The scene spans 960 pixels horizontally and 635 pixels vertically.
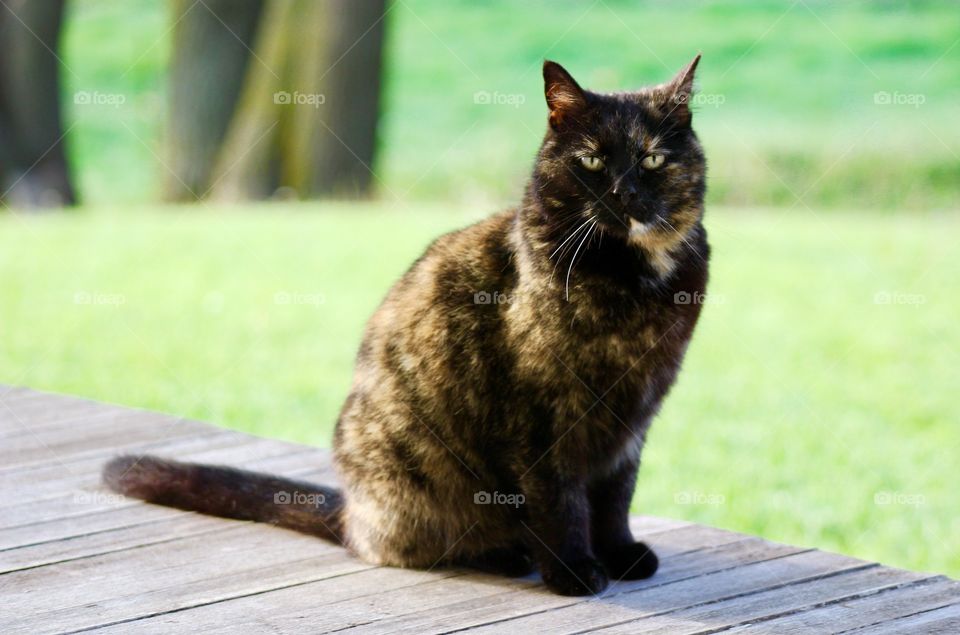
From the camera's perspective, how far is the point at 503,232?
117 inches

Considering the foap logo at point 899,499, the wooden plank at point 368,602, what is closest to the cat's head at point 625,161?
the wooden plank at point 368,602

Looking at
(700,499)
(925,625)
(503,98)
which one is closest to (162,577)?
(925,625)

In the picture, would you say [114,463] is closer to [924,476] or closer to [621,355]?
[621,355]

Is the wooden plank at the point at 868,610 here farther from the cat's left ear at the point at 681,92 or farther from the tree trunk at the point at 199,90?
the tree trunk at the point at 199,90

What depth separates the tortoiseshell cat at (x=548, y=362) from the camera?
269cm

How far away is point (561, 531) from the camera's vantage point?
2.73 m

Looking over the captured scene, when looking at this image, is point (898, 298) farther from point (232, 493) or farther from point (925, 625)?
point (232, 493)

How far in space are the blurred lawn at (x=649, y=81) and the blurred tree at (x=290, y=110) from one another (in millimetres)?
617

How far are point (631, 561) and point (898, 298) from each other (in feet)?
15.9

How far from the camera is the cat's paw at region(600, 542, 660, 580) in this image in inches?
111

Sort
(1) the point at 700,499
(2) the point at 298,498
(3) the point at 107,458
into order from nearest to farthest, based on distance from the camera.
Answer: (2) the point at 298,498
(3) the point at 107,458
(1) the point at 700,499

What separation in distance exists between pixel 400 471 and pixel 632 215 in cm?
85

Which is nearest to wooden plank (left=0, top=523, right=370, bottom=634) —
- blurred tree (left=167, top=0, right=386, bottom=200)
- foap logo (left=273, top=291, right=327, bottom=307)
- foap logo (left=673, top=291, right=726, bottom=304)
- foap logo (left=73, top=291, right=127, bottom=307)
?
foap logo (left=673, top=291, right=726, bottom=304)

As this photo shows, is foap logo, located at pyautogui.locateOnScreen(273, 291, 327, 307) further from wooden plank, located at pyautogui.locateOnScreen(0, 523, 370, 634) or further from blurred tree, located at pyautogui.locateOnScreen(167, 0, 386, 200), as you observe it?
wooden plank, located at pyautogui.locateOnScreen(0, 523, 370, 634)
